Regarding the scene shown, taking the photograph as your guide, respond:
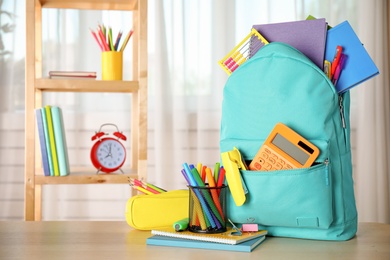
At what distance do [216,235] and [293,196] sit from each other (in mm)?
149

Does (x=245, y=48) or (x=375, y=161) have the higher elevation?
(x=245, y=48)

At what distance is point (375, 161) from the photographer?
3025mm

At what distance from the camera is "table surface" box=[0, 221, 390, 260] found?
0.94 metres

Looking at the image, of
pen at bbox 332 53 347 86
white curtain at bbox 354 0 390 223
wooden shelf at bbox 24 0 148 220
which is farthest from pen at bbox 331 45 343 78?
white curtain at bbox 354 0 390 223

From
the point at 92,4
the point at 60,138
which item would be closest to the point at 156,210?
the point at 60,138

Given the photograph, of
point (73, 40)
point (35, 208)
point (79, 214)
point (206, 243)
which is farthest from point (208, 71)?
point (206, 243)

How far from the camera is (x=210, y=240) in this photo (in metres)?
1.00

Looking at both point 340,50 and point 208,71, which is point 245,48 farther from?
point 208,71

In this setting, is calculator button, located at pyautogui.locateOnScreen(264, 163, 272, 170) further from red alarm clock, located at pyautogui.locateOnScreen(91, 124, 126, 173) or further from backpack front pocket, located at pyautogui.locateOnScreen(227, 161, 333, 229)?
red alarm clock, located at pyautogui.locateOnScreen(91, 124, 126, 173)

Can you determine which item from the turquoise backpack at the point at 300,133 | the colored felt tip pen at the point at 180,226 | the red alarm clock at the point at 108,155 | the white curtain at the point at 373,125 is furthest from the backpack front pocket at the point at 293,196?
the white curtain at the point at 373,125

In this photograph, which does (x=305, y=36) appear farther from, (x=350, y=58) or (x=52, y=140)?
(x=52, y=140)

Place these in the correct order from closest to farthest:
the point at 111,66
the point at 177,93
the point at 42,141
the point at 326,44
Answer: the point at 326,44 < the point at 42,141 < the point at 111,66 < the point at 177,93

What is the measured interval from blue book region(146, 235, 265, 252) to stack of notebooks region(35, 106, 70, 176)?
44.8 inches

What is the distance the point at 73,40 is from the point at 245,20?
0.83m
